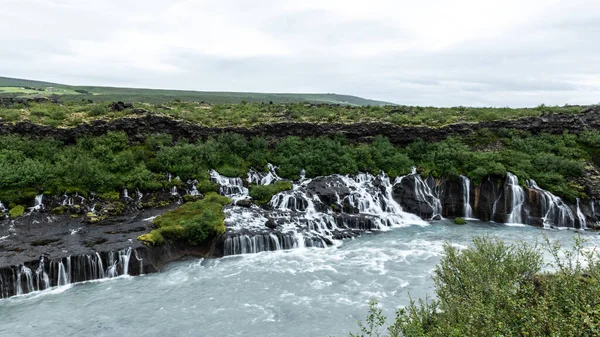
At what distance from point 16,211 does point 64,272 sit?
10552 millimetres

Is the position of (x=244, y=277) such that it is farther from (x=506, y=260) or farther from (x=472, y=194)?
(x=472, y=194)

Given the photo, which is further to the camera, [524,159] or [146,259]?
[524,159]

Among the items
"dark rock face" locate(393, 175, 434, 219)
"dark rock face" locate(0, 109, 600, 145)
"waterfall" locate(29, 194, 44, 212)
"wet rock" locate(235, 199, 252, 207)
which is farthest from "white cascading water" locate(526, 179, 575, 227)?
"waterfall" locate(29, 194, 44, 212)

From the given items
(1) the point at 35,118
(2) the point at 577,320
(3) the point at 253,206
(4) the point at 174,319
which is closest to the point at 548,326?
(2) the point at 577,320

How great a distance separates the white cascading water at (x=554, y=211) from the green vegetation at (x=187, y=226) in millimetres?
30694

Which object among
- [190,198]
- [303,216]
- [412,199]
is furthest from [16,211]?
[412,199]

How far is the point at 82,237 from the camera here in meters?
25.2

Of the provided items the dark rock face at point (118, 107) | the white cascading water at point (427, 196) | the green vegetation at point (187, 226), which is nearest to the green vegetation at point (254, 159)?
the white cascading water at point (427, 196)

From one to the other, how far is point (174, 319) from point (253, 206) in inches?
622

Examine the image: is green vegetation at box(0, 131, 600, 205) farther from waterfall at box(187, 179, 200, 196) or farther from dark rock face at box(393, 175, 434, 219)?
dark rock face at box(393, 175, 434, 219)

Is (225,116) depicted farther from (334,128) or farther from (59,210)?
(59,210)

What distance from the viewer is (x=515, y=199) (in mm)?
34688

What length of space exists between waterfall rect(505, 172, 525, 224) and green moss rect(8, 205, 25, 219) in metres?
44.2

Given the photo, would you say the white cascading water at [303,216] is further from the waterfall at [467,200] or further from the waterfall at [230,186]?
the waterfall at [467,200]
